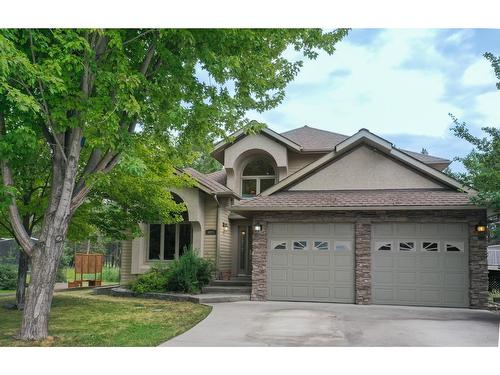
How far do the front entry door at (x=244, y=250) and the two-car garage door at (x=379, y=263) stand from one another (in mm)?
4134

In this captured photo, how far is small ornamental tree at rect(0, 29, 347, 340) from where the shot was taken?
24.3ft

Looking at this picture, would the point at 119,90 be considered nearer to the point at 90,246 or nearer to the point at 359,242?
the point at 359,242

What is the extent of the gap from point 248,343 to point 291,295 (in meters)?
6.28

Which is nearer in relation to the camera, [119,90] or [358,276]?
[119,90]

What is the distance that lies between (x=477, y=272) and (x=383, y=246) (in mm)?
2523

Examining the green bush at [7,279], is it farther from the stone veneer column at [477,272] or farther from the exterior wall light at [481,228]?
the exterior wall light at [481,228]

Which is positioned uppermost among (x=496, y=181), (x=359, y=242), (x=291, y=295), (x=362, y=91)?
(x=362, y=91)

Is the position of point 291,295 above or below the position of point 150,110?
below

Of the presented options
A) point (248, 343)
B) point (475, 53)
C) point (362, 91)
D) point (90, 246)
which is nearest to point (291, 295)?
point (248, 343)

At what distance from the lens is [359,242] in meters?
13.3

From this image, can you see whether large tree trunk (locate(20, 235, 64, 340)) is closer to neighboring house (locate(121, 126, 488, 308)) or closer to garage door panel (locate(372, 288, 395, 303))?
neighboring house (locate(121, 126, 488, 308))

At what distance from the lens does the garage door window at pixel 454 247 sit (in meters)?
12.9

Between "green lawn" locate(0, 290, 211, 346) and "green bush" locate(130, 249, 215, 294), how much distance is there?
3.18 ft

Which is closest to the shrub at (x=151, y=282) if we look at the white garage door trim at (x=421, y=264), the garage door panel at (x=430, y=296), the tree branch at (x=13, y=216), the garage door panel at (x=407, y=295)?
the white garage door trim at (x=421, y=264)
